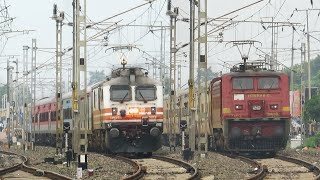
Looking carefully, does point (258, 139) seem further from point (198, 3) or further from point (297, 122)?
point (297, 122)

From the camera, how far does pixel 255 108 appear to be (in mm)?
33719

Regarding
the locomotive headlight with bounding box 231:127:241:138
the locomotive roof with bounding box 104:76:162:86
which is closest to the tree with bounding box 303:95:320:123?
the locomotive headlight with bounding box 231:127:241:138

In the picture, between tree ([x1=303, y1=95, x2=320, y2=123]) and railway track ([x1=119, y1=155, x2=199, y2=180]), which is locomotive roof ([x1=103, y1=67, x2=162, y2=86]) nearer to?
railway track ([x1=119, y1=155, x2=199, y2=180])

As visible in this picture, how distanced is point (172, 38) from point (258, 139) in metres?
10.9

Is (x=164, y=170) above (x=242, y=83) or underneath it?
underneath

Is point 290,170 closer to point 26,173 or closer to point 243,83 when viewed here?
point 26,173

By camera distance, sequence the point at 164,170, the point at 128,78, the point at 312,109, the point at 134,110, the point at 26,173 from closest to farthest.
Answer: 1. the point at 164,170
2. the point at 26,173
3. the point at 134,110
4. the point at 128,78
5. the point at 312,109

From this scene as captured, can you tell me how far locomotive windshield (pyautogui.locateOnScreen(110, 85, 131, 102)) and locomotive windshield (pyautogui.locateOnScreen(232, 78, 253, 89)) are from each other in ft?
14.8

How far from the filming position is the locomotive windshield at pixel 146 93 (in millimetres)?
34219

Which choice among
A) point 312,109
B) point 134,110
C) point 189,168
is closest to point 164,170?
point 189,168

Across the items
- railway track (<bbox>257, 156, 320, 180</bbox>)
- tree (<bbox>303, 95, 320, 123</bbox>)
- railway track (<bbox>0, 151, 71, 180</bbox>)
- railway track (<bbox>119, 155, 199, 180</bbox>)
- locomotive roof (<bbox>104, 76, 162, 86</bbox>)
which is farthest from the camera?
tree (<bbox>303, 95, 320, 123</bbox>)

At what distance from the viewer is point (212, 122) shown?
121 feet

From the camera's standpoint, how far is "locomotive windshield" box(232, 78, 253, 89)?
33938 millimetres

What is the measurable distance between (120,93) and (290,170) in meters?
10.8
